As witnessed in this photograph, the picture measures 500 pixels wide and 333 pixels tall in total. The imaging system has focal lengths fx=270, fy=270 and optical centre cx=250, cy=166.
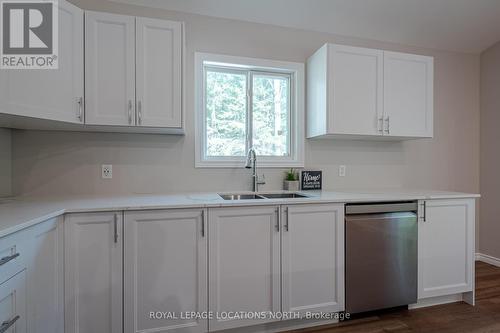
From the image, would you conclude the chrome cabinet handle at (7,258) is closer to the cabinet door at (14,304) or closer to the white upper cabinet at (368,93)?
the cabinet door at (14,304)

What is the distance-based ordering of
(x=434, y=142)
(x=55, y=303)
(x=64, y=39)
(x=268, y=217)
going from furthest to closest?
(x=434, y=142), (x=268, y=217), (x=64, y=39), (x=55, y=303)

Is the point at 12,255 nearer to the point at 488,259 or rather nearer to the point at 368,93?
the point at 368,93

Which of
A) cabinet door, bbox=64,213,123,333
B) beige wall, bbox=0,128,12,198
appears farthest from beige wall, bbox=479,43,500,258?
beige wall, bbox=0,128,12,198

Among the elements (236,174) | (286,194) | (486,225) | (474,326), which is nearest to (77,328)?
(236,174)

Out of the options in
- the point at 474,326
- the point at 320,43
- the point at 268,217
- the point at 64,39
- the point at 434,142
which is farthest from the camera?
the point at 434,142

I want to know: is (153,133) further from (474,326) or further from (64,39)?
(474,326)

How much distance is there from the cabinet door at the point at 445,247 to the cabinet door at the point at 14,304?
103 inches

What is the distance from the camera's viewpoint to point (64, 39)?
1.74 meters

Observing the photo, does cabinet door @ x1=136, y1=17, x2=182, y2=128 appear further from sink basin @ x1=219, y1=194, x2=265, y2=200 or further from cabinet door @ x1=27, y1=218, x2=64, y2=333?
cabinet door @ x1=27, y1=218, x2=64, y2=333

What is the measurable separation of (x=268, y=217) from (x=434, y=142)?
96.9 inches

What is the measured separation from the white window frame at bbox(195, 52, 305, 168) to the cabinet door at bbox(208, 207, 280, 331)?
0.78 m

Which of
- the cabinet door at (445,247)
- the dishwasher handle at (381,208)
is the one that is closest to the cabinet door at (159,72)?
the dishwasher handle at (381,208)

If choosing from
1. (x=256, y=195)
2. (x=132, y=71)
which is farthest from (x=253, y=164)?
(x=132, y=71)

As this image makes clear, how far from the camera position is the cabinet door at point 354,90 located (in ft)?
7.69
